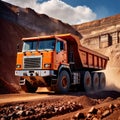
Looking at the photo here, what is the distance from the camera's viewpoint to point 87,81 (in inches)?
638

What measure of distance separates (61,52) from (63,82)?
1600 mm

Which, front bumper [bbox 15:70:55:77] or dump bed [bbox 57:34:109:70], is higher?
dump bed [bbox 57:34:109:70]

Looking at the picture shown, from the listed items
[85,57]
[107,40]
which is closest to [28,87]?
[85,57]

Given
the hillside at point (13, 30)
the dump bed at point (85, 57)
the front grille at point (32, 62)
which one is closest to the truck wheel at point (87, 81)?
the dump bed at point (85, 57)

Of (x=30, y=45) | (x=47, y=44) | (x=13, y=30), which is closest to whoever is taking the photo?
(x=47, y=44)

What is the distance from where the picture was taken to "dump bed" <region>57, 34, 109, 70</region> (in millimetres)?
Answer: 14531

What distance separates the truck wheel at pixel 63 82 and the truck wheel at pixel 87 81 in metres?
2.04

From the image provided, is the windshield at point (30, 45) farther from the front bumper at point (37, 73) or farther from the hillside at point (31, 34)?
the hillside at point (31, 34)

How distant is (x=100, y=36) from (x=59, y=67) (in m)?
35.3

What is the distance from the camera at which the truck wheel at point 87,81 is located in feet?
51.4

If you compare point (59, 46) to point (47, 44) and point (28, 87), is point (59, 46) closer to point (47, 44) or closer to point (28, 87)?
point (47, 44)

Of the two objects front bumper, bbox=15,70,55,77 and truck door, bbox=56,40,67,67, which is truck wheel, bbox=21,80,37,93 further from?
truck door, bbox=56,40,67,67

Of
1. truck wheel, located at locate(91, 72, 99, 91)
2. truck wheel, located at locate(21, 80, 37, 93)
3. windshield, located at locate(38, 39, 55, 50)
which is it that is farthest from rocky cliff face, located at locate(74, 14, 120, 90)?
windshield, located at locate(38, 39, 55, 50)

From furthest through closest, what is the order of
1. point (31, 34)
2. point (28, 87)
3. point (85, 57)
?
point (31, 34)
point (85, 57)
point (28, 87)
